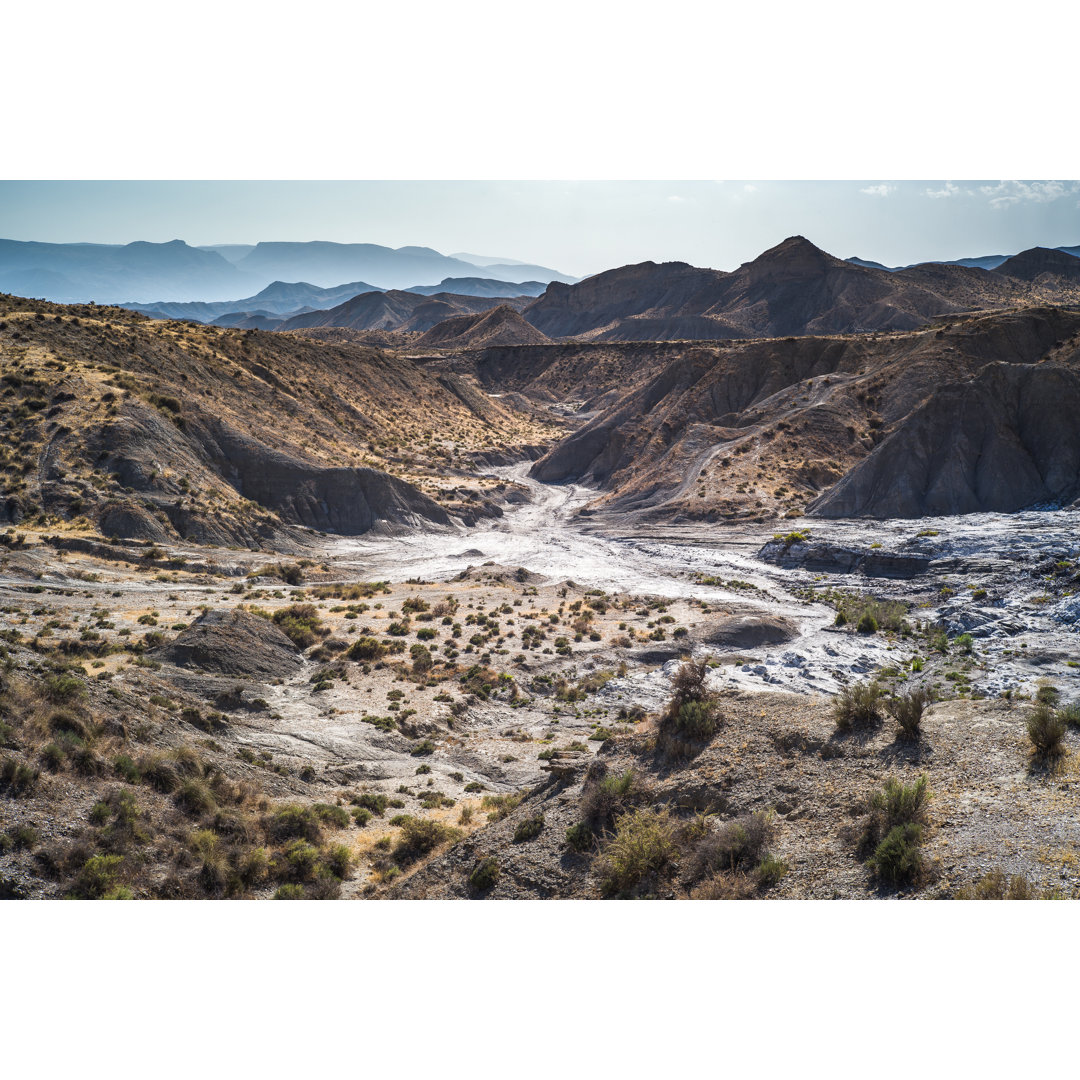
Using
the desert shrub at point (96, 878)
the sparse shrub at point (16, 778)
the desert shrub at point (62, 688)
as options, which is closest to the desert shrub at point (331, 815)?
the desert shrub at point (96, 878)

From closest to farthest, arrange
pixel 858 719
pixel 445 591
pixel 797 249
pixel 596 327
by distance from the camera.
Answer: pixel 858 719
pixel 445 591
pixel 797 249
pixel 596 327

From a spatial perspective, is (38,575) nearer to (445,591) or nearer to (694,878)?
(445,591)

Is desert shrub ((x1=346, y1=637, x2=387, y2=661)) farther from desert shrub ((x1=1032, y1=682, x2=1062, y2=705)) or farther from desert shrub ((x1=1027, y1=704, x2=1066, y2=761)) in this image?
desert shrub ((x1=1027, y1=704, x2=1066, y2=761))

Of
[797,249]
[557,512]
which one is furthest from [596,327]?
[557,512]

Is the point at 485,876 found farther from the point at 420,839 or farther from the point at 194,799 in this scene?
the point at 194,799

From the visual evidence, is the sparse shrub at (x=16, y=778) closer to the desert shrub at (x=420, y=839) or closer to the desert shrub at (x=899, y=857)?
the desert shrub at (x=420, y=839)

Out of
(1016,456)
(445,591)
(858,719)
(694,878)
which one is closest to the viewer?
(694,878)

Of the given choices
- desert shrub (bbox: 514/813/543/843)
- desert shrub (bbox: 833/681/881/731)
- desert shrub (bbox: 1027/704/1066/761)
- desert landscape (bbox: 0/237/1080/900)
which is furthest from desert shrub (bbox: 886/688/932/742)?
desert shrub (bbox: 514/813/543/843)
